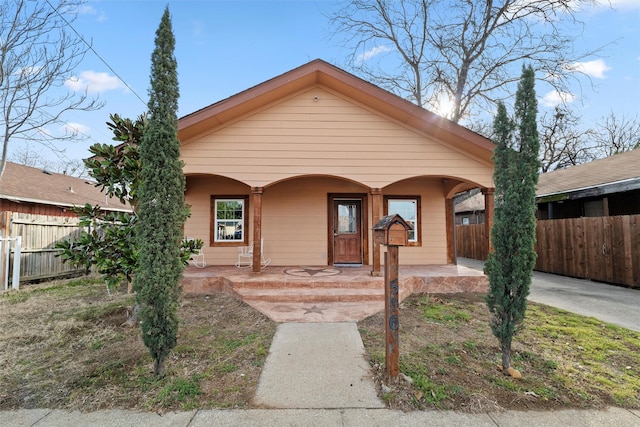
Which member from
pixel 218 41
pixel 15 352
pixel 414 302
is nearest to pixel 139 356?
pixel 15 352

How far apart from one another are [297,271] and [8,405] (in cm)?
522

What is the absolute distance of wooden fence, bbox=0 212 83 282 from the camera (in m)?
7.48

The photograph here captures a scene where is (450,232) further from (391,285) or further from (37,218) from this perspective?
(37,218)

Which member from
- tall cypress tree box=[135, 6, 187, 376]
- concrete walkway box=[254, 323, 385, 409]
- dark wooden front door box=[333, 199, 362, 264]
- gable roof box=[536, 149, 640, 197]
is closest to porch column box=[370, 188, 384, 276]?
dark wooden front door box=[333, 199, 362, 264]

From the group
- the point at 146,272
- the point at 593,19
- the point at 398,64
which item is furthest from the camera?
the point at 398,64

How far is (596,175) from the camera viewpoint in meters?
10.4

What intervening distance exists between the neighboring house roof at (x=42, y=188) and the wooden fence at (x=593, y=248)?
1412 cm

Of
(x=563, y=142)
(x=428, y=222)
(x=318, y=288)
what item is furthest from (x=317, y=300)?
(x=563, y=142)

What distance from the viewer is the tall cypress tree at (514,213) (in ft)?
10.0

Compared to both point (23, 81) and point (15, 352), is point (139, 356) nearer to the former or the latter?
point (15, 352)

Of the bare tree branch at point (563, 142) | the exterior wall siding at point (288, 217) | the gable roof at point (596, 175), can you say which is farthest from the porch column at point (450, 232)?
the bare tree branch at point (563, 142)

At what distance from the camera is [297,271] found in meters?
7.36

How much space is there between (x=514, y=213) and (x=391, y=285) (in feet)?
4.95

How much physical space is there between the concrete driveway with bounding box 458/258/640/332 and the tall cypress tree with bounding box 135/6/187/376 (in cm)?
553
